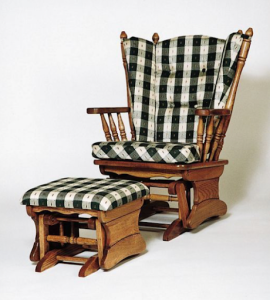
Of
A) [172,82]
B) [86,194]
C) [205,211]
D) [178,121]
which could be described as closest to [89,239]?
[86,194]

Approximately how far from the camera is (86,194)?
136 inches

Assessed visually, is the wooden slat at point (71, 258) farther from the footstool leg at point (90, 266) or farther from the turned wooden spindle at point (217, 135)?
the turned wooden spindle at point (217, 135)

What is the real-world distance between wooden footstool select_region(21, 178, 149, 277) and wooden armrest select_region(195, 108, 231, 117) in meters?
0.71

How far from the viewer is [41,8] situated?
244 inches

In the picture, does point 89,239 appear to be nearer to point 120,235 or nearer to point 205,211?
point 120,235

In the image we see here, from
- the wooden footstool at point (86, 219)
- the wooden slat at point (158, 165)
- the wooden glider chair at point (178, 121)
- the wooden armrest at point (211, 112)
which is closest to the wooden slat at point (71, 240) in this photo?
the wooden footstool at point (86, 219)

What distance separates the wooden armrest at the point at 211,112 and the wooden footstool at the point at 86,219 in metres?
0.71

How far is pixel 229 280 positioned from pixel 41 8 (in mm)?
3679

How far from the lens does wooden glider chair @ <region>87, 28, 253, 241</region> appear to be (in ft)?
14.1

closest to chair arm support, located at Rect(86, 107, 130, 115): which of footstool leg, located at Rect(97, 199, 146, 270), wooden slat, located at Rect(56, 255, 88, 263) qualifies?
footstool leg, located at Rect(97, 199, 146, 270)

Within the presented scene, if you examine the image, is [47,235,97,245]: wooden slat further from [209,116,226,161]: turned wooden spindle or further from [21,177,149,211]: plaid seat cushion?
[209,116,226,161]: turned wooden spindle

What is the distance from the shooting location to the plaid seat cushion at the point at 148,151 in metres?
4.18

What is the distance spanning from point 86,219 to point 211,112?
114 centimetres
